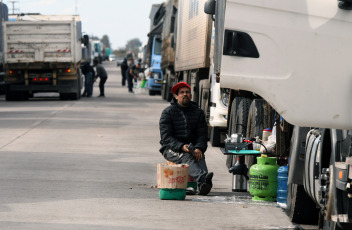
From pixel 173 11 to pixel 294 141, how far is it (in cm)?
2509

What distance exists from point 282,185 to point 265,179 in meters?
0.51

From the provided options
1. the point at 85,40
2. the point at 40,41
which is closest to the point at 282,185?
the point at 40,41

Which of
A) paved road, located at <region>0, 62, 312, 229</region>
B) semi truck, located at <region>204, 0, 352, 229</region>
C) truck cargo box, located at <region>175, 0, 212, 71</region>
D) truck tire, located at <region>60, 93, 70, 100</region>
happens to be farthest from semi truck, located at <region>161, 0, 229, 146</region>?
semi truck, located at <region>204, 0, 352, 229</region>

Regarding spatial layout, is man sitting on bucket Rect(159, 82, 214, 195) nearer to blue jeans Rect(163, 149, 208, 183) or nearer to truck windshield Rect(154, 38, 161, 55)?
blue jeans Rect(163, 149, 208, 183)

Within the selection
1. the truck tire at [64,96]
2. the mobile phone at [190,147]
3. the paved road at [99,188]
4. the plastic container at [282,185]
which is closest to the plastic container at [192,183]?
the paved road at [99,188]

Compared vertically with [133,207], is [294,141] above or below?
above

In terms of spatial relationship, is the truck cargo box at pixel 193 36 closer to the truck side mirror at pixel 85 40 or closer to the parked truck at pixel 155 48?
the truck side mirror at pixel 85 40

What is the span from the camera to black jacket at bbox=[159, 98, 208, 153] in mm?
11625

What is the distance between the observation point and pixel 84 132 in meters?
21.3

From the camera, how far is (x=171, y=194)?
10.9 m

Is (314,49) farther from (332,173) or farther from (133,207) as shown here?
(133,207)

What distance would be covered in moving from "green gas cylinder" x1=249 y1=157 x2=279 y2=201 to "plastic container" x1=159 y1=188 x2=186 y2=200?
2.71 feet

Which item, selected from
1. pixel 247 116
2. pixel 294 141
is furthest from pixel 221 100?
pixel 294 141

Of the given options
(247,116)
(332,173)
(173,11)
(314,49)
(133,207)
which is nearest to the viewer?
(314,49)
